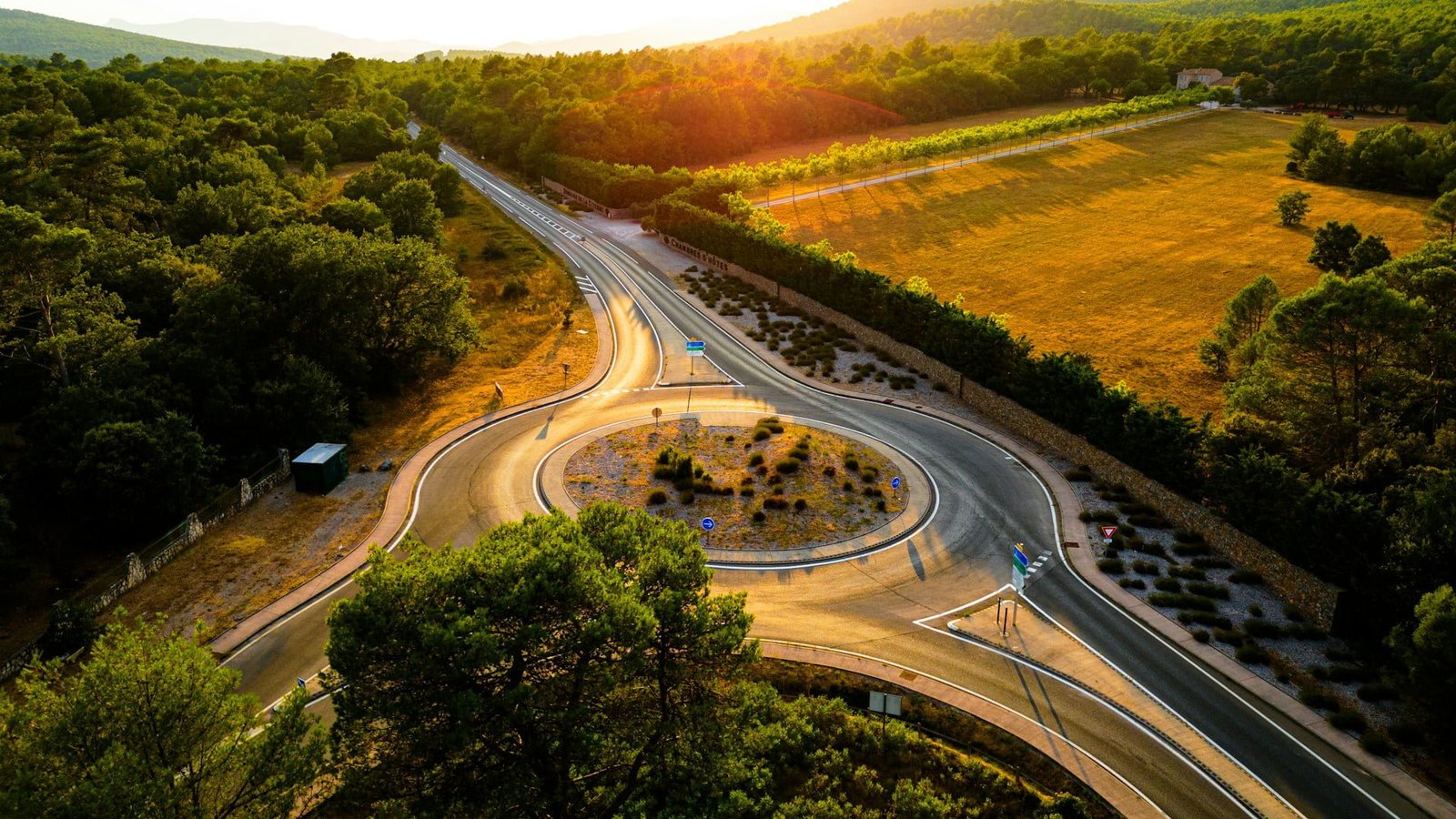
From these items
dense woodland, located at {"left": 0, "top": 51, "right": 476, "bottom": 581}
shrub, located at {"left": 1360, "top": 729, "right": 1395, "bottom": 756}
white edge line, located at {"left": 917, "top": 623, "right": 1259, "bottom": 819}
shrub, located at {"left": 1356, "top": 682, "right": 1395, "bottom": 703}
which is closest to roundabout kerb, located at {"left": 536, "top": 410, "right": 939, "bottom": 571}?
white edge line, located at {"left": 917, "top": 623, "right": 1259, "bottom": 819}

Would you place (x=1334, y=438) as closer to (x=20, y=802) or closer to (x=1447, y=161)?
(x=20, y=802)

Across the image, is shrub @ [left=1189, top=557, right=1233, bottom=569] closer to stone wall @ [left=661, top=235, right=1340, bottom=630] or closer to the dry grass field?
stone wall @ [left=661, top=235, right=1340, bottom=630]

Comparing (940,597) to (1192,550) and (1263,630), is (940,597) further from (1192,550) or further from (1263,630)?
(1192,550)

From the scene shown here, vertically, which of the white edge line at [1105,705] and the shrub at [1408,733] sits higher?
the shrub at [1408,733]

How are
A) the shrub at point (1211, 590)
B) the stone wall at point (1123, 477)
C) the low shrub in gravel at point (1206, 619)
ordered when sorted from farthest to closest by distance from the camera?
the shrub at point (1211, 590) → the stone wall at point (1123, 477) → the low shrub in gravel at point (1206, 619)

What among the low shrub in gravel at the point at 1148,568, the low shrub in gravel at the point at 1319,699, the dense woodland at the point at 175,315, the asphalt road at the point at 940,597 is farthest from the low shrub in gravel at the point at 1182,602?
the dense woodland at the point at 175,315

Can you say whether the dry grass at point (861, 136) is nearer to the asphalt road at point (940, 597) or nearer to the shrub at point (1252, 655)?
the asphalt road at point (940, 597)
